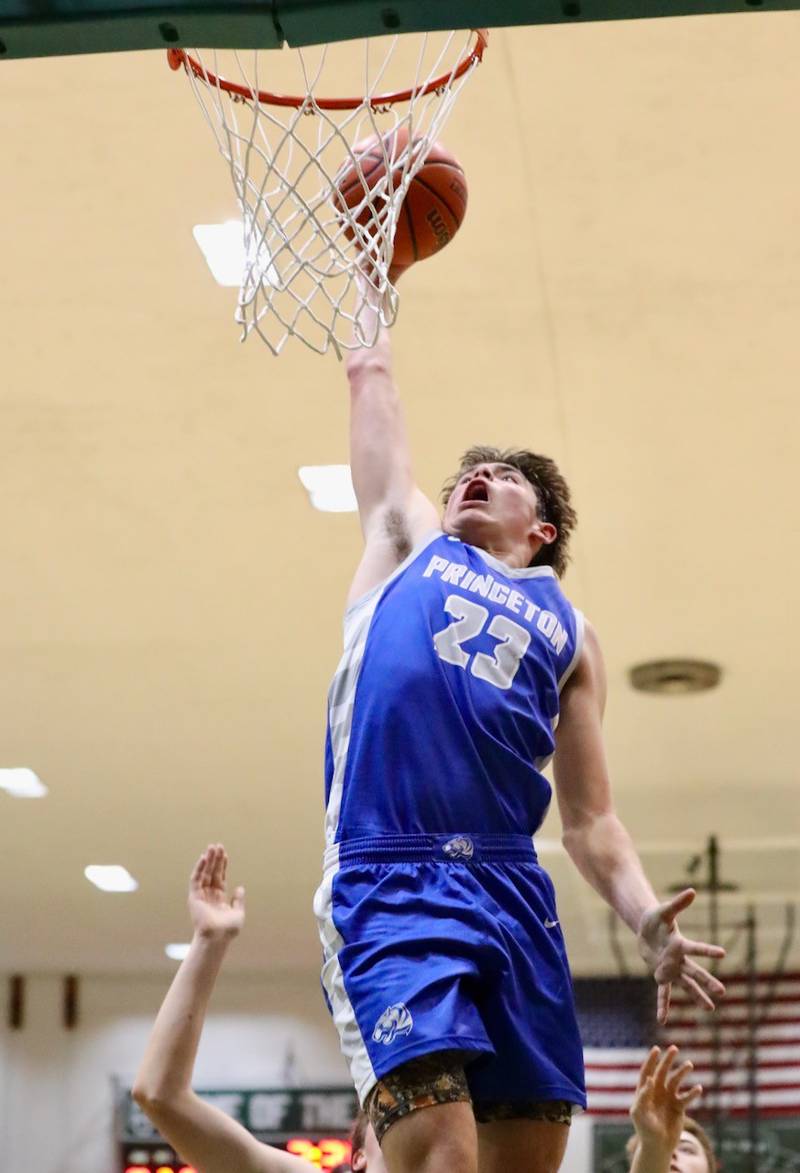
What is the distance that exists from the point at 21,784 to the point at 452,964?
324 inches

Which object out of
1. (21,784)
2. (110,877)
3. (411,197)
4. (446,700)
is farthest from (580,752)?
(110,877)

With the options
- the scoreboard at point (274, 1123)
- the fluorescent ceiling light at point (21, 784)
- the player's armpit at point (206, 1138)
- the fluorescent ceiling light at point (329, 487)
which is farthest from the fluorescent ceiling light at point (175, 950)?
the player's armpit at point (206, 1138)

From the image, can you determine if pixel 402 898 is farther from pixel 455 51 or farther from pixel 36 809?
pixel 36 809

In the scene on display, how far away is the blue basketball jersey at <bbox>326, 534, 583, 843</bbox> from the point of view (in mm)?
2670

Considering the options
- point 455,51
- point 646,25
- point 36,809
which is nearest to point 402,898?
point 455,51

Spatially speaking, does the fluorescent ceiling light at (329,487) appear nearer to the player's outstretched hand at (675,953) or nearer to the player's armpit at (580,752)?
the player's armpit at (580,752)

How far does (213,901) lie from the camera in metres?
3.28

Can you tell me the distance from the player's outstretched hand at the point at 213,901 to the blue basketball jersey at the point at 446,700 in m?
0.52

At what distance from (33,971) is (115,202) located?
11508mm

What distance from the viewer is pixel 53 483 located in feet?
22.4

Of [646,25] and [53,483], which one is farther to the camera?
[53,483]

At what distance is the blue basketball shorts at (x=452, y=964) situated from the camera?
2459 millimetres

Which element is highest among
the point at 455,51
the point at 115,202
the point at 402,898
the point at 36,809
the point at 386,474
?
the point at 36,809

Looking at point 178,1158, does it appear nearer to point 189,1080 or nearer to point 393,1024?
point 189,1080
